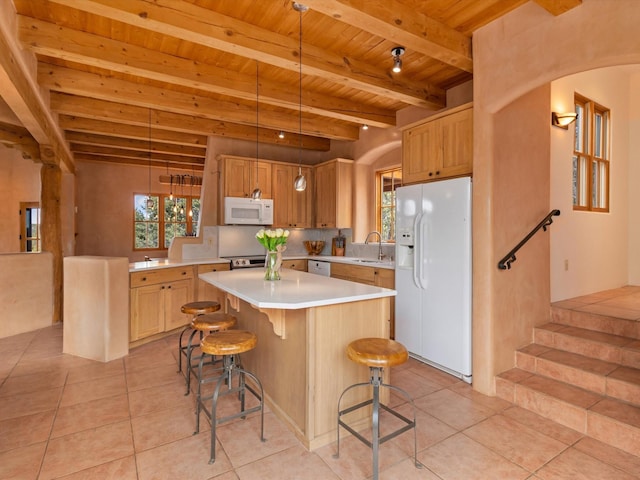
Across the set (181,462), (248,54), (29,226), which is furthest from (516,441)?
(29,226)

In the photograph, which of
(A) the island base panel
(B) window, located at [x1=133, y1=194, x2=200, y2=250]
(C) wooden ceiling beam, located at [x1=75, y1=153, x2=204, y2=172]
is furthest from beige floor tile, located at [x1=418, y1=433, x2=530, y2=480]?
(B) window, located at [x1=133, y1=194, x2=200, y2=250]

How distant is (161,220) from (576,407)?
366 inches

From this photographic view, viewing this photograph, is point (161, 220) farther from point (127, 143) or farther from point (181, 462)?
point (181, 462)

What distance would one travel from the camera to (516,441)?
7.32 ft

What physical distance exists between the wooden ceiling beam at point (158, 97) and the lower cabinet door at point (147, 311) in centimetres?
215

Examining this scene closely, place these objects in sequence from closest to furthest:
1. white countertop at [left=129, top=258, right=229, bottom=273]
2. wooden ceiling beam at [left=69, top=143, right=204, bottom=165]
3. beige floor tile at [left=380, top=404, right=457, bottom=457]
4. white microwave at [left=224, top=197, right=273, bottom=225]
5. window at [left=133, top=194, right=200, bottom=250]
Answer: beige floor tile at [left=380, top=404, right=457, bottom=457] < white countertop at [left=129, top=258, right=229, bottom=273] < white microwave at [left=224, top=197, right=273, bottom=225] < wooden ceiling beam at [left=69, top=143, right=204, bottom=165] < window at [left=133, top=194, right=200, bottom=250]

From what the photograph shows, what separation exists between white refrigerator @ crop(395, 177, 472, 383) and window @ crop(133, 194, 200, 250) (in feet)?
21.2

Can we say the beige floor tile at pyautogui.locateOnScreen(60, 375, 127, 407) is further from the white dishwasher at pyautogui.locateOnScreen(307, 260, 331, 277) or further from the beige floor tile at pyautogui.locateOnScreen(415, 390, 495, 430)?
the white dishwasher at pyautogui.locateOnScreen(307, 260, 331, 277)

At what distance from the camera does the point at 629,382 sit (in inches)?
94.7

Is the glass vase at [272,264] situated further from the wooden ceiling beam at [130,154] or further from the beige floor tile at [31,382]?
the wooden ceiling beam at [130,154]

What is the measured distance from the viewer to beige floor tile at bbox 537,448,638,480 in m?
1.91

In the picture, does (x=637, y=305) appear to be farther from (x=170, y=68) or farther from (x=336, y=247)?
(x=170, y=68)

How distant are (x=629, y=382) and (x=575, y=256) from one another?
5.82 ft

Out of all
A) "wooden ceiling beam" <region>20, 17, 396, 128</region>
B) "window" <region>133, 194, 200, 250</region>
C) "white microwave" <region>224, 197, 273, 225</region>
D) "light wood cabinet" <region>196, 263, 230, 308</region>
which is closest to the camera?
"wooden ceiling beam" <region>20, 17, 396, 128</region>
